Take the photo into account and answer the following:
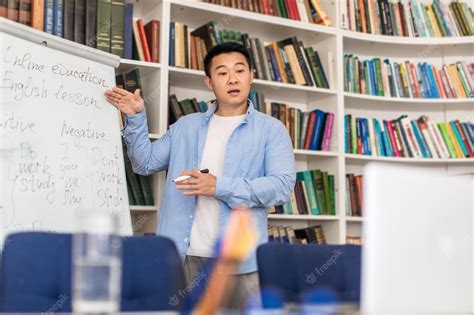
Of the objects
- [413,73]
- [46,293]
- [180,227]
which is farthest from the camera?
[413,73]

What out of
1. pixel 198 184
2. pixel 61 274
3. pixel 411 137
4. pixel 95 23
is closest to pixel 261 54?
pixel 95 23

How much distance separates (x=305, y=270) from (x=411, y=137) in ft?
7.35

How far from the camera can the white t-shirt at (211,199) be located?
244 cm

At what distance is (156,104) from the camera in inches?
120

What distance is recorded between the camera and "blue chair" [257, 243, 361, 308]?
1.69m

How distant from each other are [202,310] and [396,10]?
11.1ft

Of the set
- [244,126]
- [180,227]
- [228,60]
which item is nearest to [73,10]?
[228,60]

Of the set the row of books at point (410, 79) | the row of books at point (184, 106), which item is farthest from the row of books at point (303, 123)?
the row of books at point (410, 79)

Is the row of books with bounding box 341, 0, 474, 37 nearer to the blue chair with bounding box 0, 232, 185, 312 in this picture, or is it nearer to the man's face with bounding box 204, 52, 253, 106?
the man's face with bounding box 204, 52, 253, 106

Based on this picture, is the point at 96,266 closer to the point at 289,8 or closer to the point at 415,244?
the point at 415,244

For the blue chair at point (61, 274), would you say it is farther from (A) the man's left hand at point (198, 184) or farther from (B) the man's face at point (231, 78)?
(B) the man's face at point (231, 78)

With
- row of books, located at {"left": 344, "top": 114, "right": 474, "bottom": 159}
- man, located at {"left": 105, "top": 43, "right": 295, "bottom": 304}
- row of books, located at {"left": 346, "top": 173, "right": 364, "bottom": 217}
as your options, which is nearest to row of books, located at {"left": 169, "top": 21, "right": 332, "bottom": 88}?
row of books, located at {"left": 344, "top": 114, "right": 474, "bottom": 159}

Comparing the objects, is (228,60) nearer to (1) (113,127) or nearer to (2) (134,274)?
(1) (113,127)

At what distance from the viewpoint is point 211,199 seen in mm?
2498
